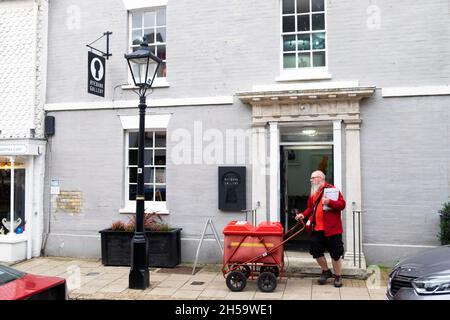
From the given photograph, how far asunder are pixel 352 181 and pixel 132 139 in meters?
5.20

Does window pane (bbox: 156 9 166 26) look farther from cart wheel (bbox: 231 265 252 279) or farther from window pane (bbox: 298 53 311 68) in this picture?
cart wheel (bbox: 231 265 252 279)

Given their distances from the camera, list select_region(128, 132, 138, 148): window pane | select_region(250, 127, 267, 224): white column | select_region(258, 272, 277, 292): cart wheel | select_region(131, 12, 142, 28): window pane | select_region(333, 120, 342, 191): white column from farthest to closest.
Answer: select_region(131, 12, 142, 28): window pane → select_region(128, 132, 138, 148): window pane → select_region(250, 127, 267, 224): white column → select_region(333, 120, 342, 191): white column → select_region(258, 272, 277, 292): cart wheel

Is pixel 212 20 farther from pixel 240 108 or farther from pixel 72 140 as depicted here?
pixel 72 140

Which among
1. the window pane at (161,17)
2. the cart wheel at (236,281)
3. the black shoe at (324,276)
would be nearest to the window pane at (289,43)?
A: the window pane at (161,17)

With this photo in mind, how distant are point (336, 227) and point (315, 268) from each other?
1.33m

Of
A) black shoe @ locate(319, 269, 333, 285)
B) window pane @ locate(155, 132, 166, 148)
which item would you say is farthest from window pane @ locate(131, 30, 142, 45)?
black shoe @ locate(319, 269, 333, 285)

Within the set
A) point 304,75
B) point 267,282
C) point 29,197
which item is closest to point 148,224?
point 29,197

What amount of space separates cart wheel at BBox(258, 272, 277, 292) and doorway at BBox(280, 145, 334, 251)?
2700mm

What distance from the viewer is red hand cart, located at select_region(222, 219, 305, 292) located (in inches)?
288

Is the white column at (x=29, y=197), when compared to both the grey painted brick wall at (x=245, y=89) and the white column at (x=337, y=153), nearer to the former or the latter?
the grey painted brick wall at (x=245, y=89)

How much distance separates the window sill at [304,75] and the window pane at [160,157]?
3.17m

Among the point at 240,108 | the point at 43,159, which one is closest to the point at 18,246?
the point at 43,159

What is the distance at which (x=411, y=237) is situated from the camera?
341 inches

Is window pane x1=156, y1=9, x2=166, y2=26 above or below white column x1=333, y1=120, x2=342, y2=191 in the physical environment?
above
